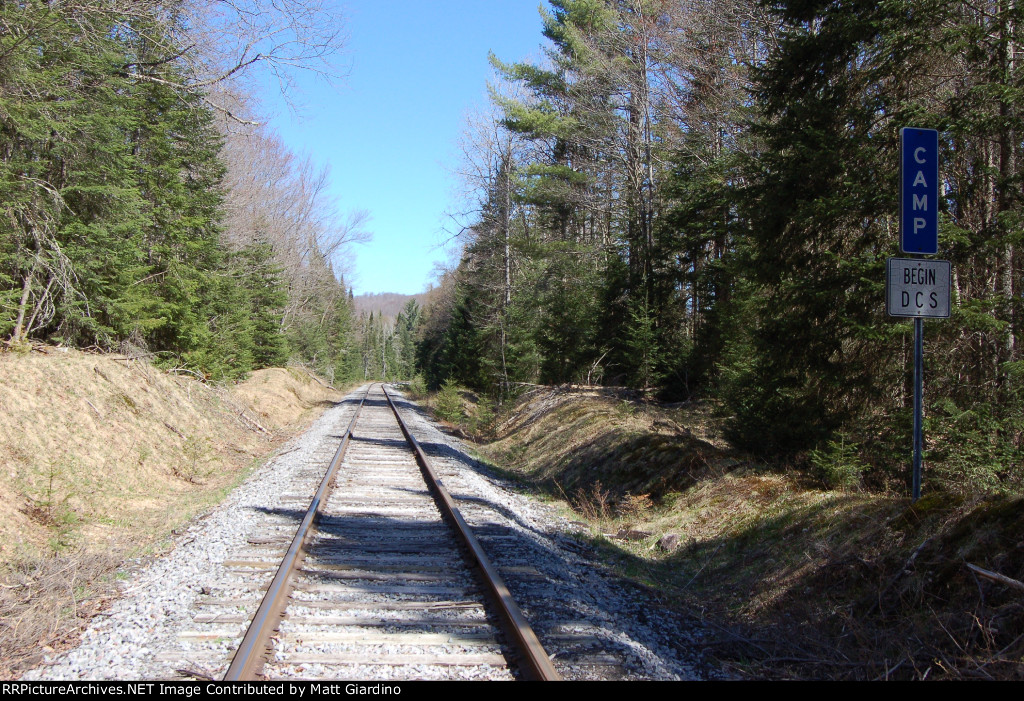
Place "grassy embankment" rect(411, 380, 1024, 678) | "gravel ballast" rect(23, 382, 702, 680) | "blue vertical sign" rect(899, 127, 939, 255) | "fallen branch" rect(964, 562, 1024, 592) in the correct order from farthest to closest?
"blue vertical sign" rect(899, 127, 939, 255) → "grassy embankment" rect(411, 380, 1024, 678) → "gravel ballast" rect(23, 382, 702, 680) → "fallen branch" rect(964, 562, 1024, 592)

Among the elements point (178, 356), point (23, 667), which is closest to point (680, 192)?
point (178, 356)

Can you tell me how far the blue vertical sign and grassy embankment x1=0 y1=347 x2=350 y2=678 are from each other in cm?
712

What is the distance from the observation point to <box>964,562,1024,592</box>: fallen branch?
4.00 metres

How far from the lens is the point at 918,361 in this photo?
551 centimetres

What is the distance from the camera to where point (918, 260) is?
18.0 ft

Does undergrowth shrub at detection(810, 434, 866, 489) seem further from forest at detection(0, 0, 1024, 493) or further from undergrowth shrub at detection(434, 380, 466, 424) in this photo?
undergrowth shrub at detection(434, 380, 466, 424)

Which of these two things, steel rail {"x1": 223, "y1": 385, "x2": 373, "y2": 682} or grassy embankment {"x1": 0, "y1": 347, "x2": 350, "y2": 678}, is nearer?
steel rail {"x1": 223, "y1": 385, "x2": 373, "y2": 682}

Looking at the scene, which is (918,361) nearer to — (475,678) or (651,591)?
(651,591)

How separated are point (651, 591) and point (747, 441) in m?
3.91

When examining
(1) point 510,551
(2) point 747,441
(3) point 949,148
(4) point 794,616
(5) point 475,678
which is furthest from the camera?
(2) point 747,441

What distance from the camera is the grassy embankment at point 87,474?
5219 mm

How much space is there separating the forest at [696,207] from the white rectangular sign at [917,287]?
2340mm

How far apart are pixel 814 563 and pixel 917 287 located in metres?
2.54

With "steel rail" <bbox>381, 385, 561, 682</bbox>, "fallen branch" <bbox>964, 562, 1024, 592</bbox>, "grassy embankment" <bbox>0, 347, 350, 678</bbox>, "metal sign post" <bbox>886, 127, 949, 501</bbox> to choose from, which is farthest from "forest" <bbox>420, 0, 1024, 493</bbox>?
"grassy embankment" <bbox>0, 347, 350, 678</bbox>
